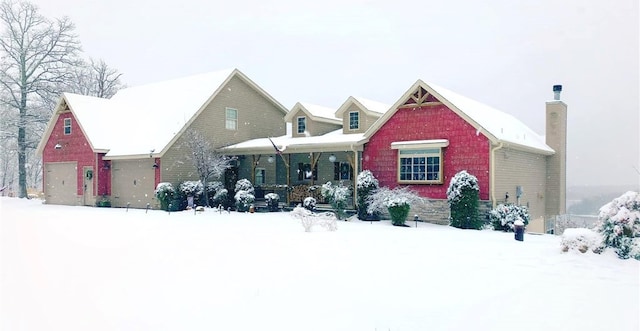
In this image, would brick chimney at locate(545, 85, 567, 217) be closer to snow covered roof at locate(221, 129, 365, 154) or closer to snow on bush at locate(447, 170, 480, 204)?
snow on bush at locate(447, 170, 480, 204)

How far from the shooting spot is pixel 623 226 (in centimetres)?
1053

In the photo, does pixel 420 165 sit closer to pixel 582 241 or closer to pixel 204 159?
pixel 582 241

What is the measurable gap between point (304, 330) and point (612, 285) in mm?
5844

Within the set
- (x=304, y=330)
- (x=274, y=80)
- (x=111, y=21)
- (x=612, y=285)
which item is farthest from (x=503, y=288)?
(x=274, y=80)

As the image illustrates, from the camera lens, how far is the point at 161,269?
8977 mm

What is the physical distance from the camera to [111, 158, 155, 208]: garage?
78.9ft

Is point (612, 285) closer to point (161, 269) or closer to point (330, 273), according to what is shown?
point (330, 273)

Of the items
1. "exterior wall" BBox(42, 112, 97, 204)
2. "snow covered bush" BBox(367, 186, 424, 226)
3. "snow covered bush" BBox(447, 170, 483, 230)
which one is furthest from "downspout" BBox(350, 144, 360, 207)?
"exterior wall" BBox(42, 112, 97, 204)

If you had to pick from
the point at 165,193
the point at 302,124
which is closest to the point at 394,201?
the point at 302,124

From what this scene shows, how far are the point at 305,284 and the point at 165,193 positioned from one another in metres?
16.1

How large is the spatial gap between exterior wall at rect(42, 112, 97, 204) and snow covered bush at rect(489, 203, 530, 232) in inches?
812

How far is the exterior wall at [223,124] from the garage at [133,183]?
1.19 metres

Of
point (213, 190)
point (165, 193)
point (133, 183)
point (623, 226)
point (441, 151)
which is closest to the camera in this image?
point (623, 226)

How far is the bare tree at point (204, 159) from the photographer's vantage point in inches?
908
